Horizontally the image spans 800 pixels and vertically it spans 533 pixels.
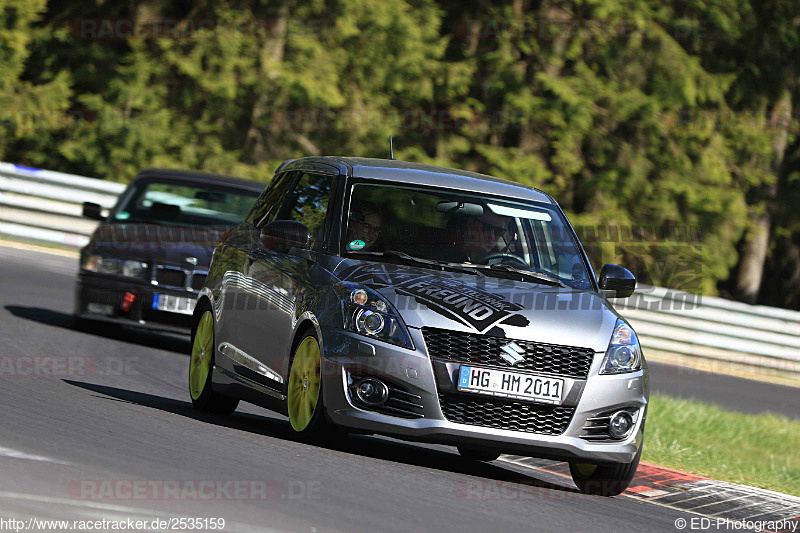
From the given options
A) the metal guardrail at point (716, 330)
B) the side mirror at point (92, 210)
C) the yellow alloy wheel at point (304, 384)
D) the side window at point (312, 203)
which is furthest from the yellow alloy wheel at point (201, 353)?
the metal guardrail at point (716, 330)

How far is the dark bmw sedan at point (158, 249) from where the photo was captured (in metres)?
12.6

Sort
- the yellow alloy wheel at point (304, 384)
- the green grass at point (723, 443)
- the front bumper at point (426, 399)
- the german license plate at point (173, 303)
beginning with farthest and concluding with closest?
the german license plate at point (173, 303), the green grass at point (723, 443), the yellow alloy wheel at point (304, 384), the front bumper at point (426, 399)

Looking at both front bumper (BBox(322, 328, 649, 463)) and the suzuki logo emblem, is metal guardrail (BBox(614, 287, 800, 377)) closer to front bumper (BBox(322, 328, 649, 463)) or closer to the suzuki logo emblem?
front bumper (BBox(322, 328, 649, 463))

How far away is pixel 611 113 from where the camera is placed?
27062 millimetres

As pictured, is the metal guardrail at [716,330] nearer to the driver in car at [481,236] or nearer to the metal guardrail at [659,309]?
the metal guardrail at [659,309]

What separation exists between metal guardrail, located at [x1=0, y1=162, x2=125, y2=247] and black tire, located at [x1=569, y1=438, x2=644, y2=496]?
13670mm

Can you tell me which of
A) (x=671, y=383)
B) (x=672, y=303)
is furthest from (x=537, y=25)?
(x=671, y=383)

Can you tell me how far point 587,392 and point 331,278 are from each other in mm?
1570

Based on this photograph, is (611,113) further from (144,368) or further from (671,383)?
(144,368)

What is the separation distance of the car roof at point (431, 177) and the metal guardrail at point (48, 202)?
12.0m

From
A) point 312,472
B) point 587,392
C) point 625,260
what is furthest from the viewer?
point 625,260

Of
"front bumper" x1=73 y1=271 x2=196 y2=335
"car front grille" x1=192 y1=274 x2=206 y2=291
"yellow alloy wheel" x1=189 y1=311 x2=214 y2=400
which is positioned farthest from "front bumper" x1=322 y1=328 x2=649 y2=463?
"front bumper" x1=73 y1=271 x2=196 y2=335

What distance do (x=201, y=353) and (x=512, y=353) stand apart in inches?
121

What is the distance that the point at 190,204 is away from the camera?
45.1ft
